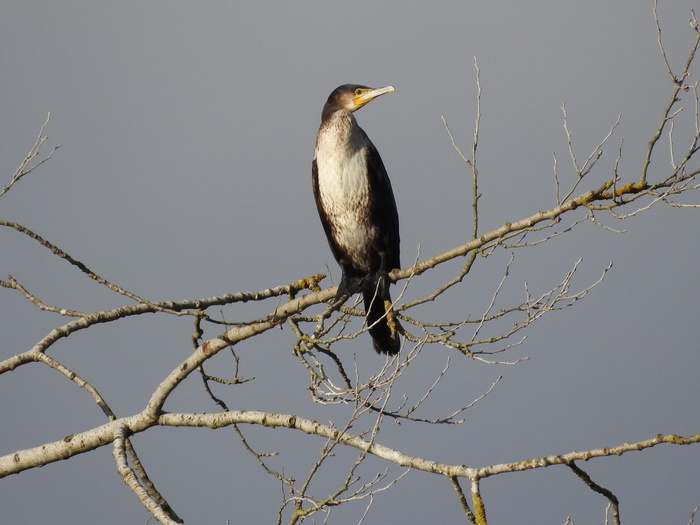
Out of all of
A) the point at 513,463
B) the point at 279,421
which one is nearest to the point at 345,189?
the point at 279,421

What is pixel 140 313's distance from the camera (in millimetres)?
4543

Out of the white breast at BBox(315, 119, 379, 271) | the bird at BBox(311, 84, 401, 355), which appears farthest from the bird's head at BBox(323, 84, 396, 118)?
the white breast at BBox(315, 119, 379, 271)

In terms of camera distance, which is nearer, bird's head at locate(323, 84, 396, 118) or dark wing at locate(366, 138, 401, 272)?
dark wing at locate(366, 138, 401, 272)

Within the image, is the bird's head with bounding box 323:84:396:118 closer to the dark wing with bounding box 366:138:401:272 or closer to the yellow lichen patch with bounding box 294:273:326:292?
the dark wing with bounding box 366:138:401:272

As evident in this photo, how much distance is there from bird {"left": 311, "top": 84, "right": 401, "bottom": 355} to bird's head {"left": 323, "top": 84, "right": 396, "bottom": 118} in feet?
0.06

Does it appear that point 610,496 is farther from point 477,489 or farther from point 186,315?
point 186,315

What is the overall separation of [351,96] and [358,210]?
84 cm

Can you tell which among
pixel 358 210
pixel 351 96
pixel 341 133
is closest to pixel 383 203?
pixel 358 210

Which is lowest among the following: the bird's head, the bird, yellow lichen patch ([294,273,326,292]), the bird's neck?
yellow lichen patch ([294,273,326,292])

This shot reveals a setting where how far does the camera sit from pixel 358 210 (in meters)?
5.53

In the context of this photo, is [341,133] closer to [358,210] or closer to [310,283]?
[358,210]

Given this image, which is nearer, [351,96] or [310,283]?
[310,283]

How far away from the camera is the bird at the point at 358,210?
548 cm

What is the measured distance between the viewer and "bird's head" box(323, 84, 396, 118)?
584 cm
